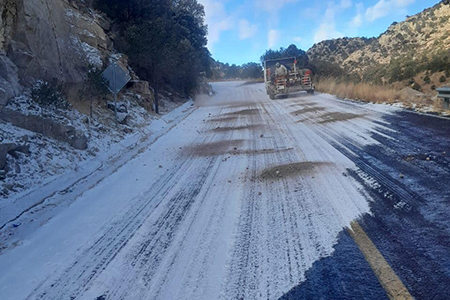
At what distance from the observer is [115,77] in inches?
460

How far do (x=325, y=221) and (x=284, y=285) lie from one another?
1.34 m

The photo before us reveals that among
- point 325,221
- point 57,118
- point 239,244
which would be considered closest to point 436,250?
point 325,221

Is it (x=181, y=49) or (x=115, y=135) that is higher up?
(x=181, y=49)

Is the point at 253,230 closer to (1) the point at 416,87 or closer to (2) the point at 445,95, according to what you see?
(2) the point at 445,95

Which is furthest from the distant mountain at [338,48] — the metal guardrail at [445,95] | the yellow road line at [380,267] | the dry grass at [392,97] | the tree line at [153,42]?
the yellow road line at [380,267]

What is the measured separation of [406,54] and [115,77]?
3050 centimetres

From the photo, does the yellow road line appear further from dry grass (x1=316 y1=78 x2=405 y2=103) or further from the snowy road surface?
dry grass (x1=316 y1=78 x2=405 y2=103)

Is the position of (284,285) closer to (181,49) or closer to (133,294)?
(133,294)

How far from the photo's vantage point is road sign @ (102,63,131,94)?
11602mm

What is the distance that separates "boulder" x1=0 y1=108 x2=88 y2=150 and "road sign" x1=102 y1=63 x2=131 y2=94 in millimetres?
3620

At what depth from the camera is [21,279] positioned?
3.40m

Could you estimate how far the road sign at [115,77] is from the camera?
11.6 m

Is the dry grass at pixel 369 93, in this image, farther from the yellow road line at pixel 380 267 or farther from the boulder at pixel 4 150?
the boulder at pixel 4 150

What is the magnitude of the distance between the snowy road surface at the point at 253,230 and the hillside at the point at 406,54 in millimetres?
16493
